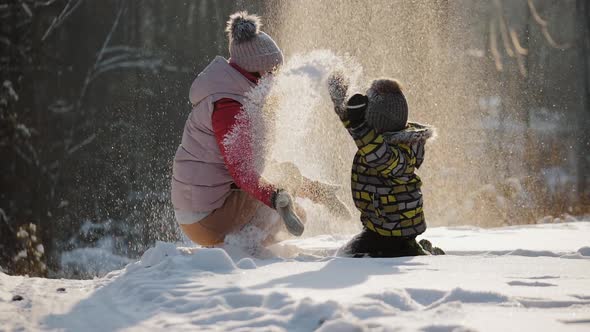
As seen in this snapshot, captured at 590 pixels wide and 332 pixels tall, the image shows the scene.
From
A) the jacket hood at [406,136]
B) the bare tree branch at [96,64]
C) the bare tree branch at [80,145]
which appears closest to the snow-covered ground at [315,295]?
the jacket hood at [406,136]

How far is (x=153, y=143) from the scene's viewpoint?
894cm

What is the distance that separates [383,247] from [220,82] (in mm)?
1089

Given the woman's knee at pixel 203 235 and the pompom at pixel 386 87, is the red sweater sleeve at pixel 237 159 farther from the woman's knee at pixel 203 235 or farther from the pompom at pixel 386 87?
the pompom at pixel 386 87

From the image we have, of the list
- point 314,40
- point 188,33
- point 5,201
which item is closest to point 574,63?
point 314,40

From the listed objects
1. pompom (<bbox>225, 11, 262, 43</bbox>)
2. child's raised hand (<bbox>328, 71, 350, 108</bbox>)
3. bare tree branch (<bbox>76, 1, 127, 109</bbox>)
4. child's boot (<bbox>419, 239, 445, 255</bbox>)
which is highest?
bare tree branch (<bbox>76, 1, 127, 109</bbox>)

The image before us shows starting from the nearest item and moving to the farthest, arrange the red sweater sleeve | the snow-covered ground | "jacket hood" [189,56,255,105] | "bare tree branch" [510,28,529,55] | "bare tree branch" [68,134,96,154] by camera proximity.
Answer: the snow-covered ground → the red sweater sleeve → "jacket hood" [189,56,255,105] → "bare tree branch" [68,134,96,154] → "bare tree branch" [510,28,529,55]

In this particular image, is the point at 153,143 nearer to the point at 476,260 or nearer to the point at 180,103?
the point at 180,103

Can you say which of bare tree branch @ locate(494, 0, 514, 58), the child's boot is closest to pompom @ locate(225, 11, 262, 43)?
the child's boot

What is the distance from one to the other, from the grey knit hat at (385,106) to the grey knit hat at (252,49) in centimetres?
51

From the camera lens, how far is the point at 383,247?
3.53 meters

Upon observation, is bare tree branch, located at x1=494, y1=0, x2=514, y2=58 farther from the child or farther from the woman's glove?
the woman's glove

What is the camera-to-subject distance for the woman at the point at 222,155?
351cm

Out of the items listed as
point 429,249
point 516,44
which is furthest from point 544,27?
point 429,249

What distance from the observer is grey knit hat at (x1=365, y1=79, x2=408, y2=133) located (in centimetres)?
348
